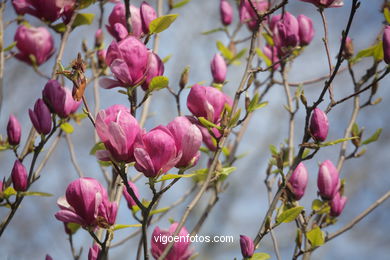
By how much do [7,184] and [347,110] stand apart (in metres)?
3.96

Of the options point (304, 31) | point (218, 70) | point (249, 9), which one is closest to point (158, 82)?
point (218, 70)

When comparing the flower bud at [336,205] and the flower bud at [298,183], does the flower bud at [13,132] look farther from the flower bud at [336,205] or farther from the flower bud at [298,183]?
the flower bud at [336,205]

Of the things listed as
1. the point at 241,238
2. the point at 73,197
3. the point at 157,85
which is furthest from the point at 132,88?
the point at 241,238

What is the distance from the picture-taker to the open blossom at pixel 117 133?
59cm

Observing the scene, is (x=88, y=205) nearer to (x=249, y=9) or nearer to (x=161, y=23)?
(x=161, y=23)

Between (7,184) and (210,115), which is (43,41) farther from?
(210,115)

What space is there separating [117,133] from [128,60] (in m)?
0.14

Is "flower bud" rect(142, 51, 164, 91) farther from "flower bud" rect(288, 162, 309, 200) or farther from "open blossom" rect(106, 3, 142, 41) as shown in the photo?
"flower bud" rect(288, 162, 309, 200)

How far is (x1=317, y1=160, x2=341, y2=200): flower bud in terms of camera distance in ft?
3.09

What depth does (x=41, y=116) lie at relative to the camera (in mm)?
812

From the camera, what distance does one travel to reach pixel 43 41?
109 centimetres

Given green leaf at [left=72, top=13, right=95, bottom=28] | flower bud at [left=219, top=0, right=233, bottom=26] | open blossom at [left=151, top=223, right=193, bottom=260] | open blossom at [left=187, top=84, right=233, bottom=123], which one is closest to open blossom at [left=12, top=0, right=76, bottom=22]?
green leaf at [left=72, top=13, right=95, bottom=28]

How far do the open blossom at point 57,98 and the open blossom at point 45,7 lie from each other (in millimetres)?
149

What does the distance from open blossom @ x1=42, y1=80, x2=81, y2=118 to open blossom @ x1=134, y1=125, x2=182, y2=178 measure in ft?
0.82
